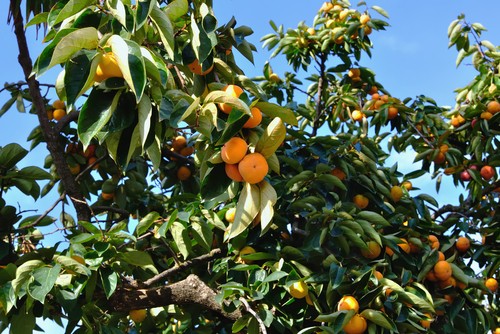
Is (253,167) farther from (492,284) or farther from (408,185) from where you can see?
(408,185)

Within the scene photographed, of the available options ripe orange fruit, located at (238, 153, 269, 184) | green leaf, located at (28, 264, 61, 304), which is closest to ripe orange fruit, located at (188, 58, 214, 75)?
ripe orange fruit, located at (238, 153, 269, 184)

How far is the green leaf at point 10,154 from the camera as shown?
2.52 metres

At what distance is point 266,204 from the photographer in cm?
155

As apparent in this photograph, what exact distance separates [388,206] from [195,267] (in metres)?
0.95

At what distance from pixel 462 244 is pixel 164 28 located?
2.33 meters

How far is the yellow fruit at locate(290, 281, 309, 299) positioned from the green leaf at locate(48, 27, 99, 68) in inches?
51.0

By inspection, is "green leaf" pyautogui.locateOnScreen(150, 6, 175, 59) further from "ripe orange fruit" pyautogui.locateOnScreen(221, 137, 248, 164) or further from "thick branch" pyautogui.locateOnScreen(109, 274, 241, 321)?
"thick branch" pyautogui.locateOnScreen(109, 274, 241, 321)

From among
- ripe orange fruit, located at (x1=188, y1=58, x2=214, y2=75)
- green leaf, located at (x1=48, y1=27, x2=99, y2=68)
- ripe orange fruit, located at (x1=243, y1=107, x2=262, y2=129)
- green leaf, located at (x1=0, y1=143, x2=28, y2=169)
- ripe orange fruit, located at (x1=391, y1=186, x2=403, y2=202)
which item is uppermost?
ripe orange fruit, located at (x1=188, y1=58, x2=214, y2=75)

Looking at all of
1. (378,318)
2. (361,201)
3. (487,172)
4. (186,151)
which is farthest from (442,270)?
(186,151)

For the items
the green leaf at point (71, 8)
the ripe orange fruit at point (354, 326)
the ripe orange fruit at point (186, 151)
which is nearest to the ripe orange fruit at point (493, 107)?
the ripe orange fruit at point (186, 151)

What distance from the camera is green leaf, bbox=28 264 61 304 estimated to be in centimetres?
197

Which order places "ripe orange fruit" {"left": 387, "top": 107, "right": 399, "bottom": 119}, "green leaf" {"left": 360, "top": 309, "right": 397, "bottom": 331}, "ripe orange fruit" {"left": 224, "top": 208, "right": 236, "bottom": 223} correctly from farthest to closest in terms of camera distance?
1. "ripe orange fruit" {"left": 387, "top": 107, "right": 399, "bottom": 119}
2. "ripe orange fruit" {"left": 224, "top": 208, "right": 236, "bottom": 223}
3. "green leaf" {"left": 360, "top": 309, "right": 397, "bottom": 331}

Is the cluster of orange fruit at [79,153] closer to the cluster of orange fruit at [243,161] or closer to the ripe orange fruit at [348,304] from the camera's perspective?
the ripe orange fruit at [348,304]

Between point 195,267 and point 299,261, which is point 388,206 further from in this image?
point 195,267
